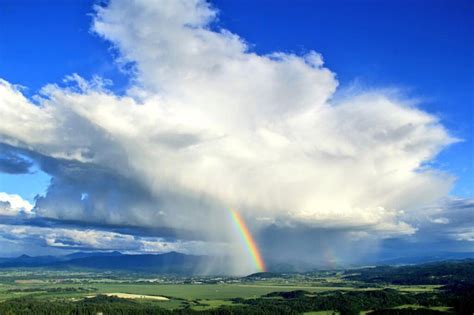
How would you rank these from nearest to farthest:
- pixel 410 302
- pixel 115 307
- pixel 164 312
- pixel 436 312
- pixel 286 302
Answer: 1. pixel 436 312
2. pixel 164 312
3. pixel 115 307
4. pixel 410 302
5. pixel 286 302

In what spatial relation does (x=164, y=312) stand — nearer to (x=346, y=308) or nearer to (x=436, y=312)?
(x=346, y=308)

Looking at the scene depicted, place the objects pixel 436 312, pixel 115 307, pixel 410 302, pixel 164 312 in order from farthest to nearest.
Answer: pixel 410 302 < pixel 115 307 < pixel 164 312 < pixel 436 312

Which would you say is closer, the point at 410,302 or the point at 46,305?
the point at 46,305

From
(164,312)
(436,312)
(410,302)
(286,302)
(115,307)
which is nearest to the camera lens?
(436,312)

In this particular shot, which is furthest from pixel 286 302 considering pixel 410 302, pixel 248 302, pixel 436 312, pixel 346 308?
pixel 436 312

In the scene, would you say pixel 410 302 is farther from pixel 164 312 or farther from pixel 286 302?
pixel 164 312

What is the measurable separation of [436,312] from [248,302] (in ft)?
269

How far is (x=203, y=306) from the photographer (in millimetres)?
180250

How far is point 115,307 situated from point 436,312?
112165mm

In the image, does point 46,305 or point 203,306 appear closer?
point 46,305

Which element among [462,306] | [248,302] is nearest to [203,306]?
[248,302]

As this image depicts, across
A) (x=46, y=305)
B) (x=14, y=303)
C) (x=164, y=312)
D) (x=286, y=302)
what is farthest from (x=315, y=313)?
(x=14, y=303)

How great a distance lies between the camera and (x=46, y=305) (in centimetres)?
16238

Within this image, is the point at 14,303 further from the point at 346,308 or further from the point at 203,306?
the point at 346,308
